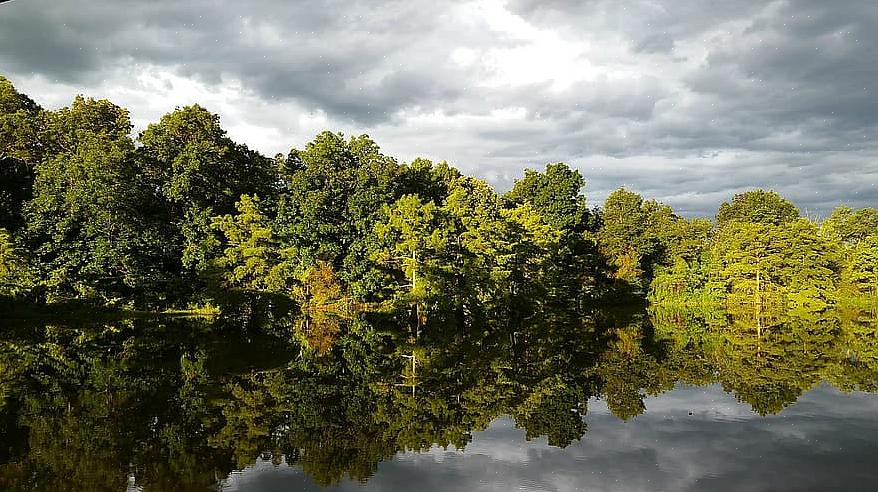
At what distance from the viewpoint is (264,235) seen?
32.4m

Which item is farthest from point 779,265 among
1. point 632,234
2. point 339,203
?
point 339,203

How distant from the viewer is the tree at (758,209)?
51719 millimetres

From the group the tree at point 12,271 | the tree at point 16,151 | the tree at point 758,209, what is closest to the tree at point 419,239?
the tree at point 12,271

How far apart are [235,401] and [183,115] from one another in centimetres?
2775

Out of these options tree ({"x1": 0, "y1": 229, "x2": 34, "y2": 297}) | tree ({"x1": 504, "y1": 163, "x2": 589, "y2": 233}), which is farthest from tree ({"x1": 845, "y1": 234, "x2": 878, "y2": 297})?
tree ({"x1": 0, "y1": 229, "x2": 34, "y2": 297})

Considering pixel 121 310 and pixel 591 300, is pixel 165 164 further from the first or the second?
pixel 591 300

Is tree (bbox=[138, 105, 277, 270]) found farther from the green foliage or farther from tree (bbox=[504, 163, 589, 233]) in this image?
the green foliage

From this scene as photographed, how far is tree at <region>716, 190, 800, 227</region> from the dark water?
3151 centimetres

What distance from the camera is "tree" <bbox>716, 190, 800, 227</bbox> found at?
5172cm

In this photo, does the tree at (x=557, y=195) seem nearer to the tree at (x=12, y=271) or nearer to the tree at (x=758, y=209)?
the tree at (x=758, y=209)

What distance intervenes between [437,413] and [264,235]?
22.9m

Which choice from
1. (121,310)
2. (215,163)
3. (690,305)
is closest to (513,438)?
(121,310)

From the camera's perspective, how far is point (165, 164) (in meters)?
35.0

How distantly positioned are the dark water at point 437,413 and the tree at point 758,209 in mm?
31506
